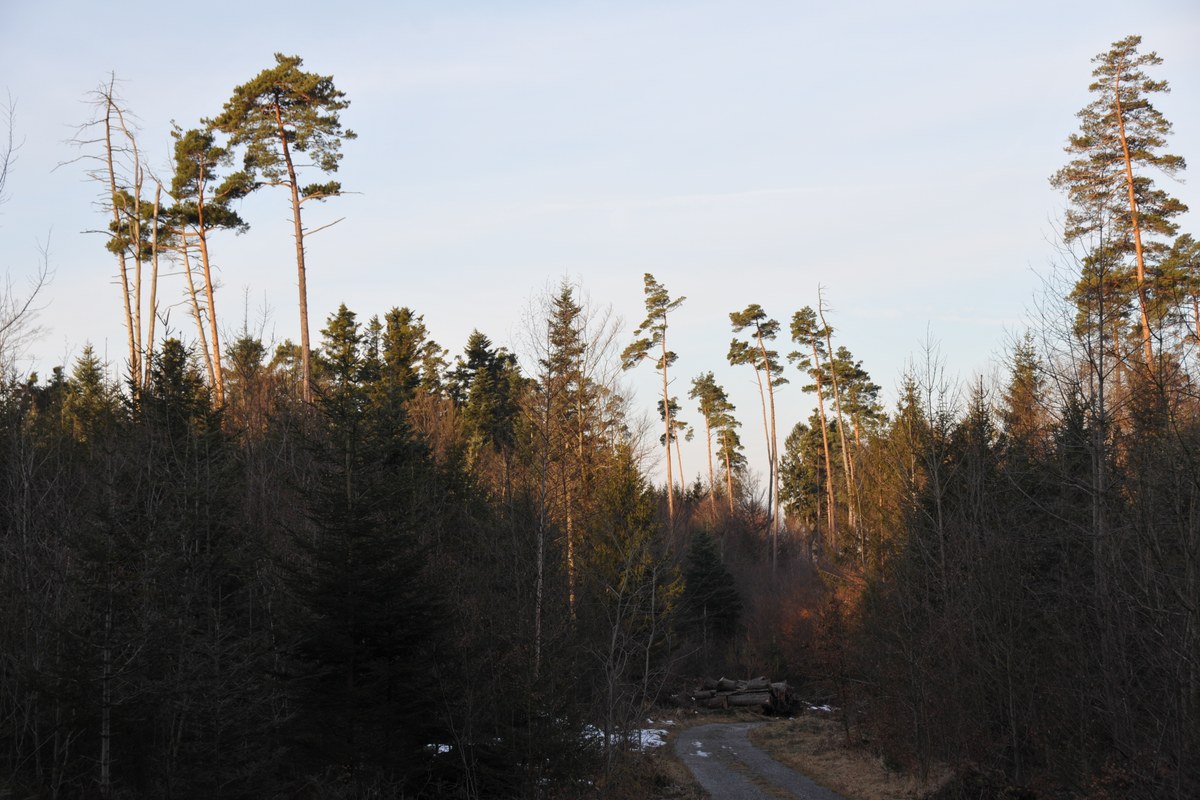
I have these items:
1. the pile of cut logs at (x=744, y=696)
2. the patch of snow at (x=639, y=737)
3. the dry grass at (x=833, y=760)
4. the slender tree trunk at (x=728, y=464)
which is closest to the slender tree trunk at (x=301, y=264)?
the patch of snow at (x=639, y=737)

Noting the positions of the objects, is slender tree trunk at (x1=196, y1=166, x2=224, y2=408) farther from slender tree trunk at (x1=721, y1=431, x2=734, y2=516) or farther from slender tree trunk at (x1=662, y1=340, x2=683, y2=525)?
slender tree trunk at (x1=721, y1=431, x2=734, y2=516)

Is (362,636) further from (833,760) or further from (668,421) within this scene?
(668,421)

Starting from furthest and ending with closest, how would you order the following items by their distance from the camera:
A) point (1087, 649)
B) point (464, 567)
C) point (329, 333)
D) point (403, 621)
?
1. point (329, 333)
2. point (464, 567)
3. point (403, 621)
4. point (1087, 649)

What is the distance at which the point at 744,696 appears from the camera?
118 ft

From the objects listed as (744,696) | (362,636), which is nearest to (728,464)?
(744,696)

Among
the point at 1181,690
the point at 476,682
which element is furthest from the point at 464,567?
the point at 1181,690

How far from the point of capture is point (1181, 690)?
9.42m

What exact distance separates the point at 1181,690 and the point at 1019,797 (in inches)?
210

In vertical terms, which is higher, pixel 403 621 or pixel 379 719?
pixel 403 621

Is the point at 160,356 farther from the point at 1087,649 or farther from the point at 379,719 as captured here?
the point at 1087,649

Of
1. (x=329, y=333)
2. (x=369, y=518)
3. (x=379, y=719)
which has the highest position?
(x=329, y=333)

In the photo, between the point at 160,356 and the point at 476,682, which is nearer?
the point at 476,682

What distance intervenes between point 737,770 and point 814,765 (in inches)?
76.5

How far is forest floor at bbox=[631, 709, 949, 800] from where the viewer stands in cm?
1730
